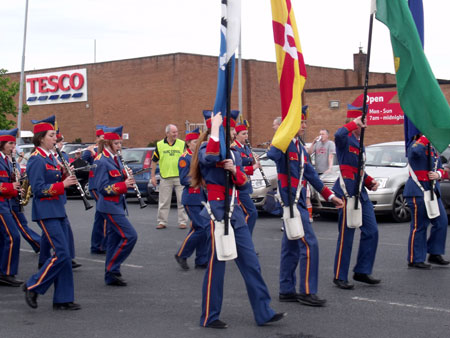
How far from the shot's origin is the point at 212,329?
6.21 m

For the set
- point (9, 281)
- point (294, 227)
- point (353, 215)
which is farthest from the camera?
point (9, 281)

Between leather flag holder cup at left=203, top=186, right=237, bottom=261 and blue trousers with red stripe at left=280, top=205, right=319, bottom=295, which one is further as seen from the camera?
blue trousers with red stripe at left=280, top=205, right=319, bottom=295

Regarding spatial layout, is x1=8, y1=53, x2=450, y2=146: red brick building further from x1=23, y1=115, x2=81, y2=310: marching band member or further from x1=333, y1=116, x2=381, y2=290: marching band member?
x1=23, y1=115, x2=81, y2=310: marching band member

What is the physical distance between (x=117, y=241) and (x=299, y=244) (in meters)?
2.40

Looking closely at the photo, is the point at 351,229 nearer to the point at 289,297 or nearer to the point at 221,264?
the point at 289,297

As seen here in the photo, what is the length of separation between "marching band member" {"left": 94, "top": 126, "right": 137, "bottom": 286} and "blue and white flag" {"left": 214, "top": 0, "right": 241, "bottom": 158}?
7.79 feet

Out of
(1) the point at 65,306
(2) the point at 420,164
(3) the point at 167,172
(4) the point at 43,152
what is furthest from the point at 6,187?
(3) the point at 167,172

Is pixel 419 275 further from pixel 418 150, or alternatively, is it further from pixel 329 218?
pixel 329 218

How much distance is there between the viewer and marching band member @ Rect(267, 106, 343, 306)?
6934mm

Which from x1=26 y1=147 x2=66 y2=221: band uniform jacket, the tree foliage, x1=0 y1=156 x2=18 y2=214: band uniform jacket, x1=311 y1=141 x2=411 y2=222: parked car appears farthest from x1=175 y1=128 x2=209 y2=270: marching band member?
the tree foliage

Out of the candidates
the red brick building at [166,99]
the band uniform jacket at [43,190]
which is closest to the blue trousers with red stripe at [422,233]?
the band uniform jacket at [43,190]

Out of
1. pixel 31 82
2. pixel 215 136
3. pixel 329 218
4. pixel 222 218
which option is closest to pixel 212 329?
pixel 222 218

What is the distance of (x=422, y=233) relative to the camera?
904cm

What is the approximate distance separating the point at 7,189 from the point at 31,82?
39.7 m
